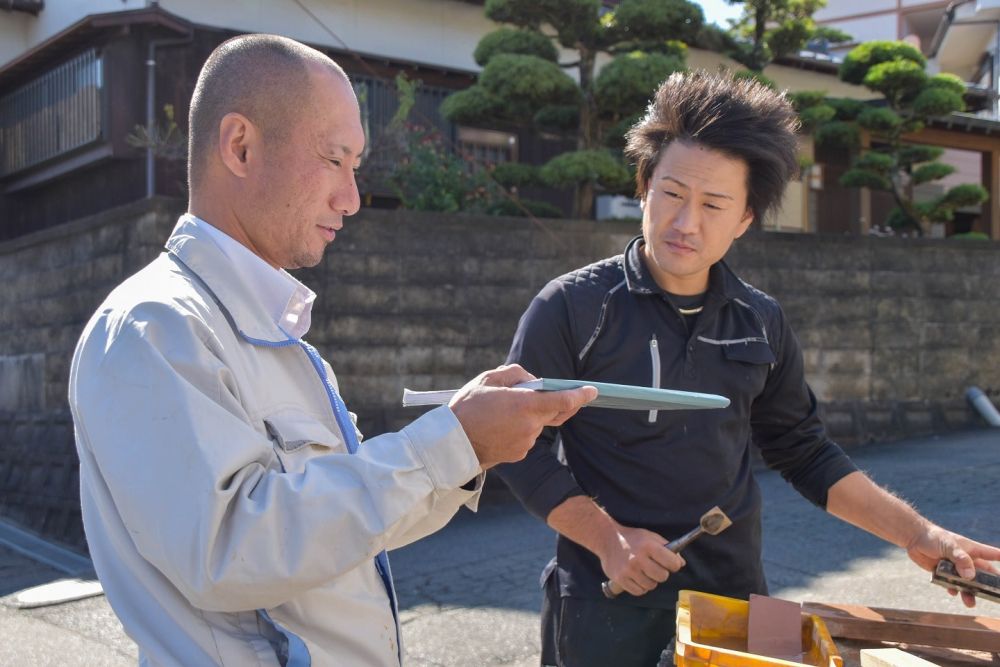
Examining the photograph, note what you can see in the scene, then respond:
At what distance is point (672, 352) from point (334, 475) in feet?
4.39

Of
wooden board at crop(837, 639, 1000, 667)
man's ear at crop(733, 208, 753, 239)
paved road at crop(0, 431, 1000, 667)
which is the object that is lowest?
paved road at crop(0, 431, 1000, 667)

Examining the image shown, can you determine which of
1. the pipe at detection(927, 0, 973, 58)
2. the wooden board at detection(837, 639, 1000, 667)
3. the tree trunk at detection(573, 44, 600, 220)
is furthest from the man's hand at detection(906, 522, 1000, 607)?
the pipe at detection(927, 0, 973, 58)

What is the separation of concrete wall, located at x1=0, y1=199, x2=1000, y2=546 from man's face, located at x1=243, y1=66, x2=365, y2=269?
571cm

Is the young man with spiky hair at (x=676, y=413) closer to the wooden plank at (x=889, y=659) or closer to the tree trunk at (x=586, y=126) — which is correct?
the wooden plank at (x=889, y=659)

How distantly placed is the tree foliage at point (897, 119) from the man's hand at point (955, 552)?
8.78m

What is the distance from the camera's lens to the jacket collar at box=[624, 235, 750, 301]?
2.63 meters

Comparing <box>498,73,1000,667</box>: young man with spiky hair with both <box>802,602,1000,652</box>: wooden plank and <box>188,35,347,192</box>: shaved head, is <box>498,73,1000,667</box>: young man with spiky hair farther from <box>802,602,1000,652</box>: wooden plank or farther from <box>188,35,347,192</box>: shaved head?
<box>188,35,347,192</box>: shaved head

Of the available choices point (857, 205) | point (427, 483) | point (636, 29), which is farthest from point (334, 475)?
point (857, 205)

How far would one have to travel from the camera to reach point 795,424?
283cm

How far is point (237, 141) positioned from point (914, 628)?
178cm

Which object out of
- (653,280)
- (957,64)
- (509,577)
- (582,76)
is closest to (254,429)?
(653,280)

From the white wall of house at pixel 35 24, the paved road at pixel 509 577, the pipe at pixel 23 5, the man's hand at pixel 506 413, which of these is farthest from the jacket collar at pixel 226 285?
the pipe at pixel 23 5

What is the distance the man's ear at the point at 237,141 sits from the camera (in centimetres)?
170

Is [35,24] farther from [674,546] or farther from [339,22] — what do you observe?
[674,546]
